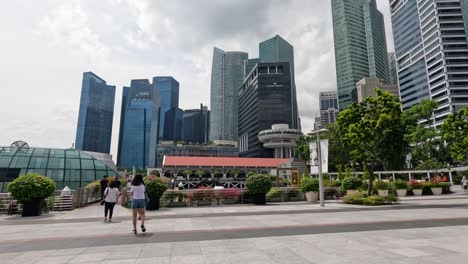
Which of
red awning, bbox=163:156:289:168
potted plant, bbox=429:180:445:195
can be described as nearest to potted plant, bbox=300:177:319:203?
potted plant, bbox=429:180:445:195

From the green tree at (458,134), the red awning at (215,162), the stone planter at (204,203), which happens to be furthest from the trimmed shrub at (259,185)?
the red awning at (215,162)

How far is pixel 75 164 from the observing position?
33.7 m

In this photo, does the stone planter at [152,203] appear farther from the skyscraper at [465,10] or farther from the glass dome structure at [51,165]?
the skyscraper at [465,10]

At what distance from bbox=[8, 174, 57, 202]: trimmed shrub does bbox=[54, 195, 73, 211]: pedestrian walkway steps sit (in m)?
2.48

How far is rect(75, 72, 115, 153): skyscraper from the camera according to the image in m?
184

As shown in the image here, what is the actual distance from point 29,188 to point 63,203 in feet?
10.4

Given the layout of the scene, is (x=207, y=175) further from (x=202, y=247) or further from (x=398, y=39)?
(x=398, y=39)

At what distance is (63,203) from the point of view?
14492 millimetres

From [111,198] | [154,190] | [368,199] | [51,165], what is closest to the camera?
[111,198]

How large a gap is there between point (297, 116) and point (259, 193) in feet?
514

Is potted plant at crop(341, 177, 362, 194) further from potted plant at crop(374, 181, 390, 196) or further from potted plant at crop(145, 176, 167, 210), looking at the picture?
potted plant at crop(145, 176, 167, 210)

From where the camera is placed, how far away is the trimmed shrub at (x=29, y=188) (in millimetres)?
11641

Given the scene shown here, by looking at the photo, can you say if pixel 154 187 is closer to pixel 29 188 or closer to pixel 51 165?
pixel 29 188

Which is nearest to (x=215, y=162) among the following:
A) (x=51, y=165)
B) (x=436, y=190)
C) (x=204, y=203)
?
(x=51, y=165)
